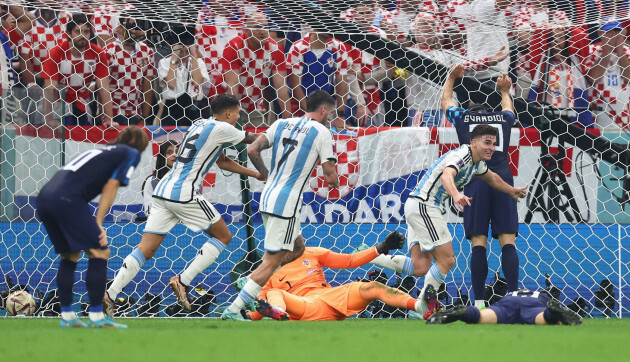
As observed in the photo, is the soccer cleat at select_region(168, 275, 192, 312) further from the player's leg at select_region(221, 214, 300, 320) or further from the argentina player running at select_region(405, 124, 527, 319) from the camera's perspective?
the argentina player running at select_region(405, 124, 527, 319)

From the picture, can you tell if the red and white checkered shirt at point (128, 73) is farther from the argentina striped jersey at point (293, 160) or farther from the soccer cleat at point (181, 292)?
the argentina striped jersey at point (293, 160)

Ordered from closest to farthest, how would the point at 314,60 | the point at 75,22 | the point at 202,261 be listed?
1. the point at 202,261
2. the point at 75,22
3. the point at 314,60

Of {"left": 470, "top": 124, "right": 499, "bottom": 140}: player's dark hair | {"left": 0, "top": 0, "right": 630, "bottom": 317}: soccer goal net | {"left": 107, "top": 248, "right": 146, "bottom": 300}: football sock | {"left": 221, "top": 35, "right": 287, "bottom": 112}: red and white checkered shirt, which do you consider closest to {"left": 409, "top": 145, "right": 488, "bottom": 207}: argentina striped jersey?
{"left": 470, "top": 124, "right": 499, "bottom": 140}: player's dark hair

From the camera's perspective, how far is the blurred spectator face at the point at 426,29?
9367mm

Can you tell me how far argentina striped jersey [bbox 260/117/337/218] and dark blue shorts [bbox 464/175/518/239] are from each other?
1.41m

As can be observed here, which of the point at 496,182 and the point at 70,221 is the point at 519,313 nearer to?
the point at 496,182

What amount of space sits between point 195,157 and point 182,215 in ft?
1.66

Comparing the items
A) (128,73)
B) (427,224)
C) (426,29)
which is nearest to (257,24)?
(128,73)

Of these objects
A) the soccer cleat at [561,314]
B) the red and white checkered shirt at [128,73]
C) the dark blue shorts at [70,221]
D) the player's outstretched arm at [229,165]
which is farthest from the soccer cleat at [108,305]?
the soccer cleat at [561,314]

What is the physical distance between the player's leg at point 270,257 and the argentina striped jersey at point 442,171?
3.89 ft

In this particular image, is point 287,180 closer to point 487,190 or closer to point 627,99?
point 487,190

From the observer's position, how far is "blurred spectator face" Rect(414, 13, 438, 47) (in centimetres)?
937

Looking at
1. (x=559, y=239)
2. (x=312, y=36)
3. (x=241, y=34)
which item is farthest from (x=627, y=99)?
(x=241, y=34)

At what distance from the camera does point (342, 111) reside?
31.2 ft
